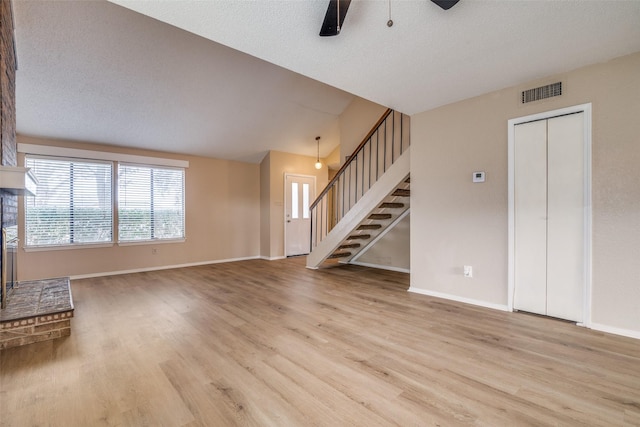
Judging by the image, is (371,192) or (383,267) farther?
(383,267)

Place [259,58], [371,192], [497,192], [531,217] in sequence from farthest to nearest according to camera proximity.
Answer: [371,192] → [259,58] → [497,192] → [531,217]

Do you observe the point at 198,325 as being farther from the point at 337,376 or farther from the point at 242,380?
the point at 337,376

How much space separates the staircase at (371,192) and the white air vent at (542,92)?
1460 millimetres

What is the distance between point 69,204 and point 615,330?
755 cm

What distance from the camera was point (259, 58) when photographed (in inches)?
149

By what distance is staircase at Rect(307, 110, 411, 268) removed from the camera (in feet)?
14.3

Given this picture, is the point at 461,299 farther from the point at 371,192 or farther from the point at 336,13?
the point at 336,13

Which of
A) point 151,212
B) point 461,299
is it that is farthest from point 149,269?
point 461,299

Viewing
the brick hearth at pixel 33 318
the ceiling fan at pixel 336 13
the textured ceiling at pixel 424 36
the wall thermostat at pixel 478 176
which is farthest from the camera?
the wall thermostat at pixel 478 176

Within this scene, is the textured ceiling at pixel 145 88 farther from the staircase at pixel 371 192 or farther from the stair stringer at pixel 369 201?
the stair stringer at pixel 369 201

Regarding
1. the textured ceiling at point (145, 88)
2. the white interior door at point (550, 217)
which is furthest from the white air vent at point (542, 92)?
the textured ceiling at point (145, 88)

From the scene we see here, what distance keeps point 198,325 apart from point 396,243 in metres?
3.94

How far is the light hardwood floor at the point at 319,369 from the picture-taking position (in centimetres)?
159

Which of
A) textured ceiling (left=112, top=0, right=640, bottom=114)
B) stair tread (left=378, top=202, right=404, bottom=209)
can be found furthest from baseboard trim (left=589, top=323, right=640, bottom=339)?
stair tread (left=378, top=202, right=404, bottom=209)
